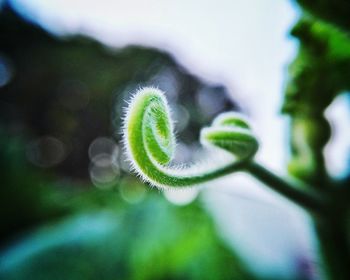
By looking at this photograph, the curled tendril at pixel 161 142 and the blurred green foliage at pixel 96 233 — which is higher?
the curled tendril at pixel 161 142

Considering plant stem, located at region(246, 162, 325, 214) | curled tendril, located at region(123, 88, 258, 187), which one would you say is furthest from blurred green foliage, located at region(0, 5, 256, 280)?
plant stem, located at region(246, 162, 325, 214)

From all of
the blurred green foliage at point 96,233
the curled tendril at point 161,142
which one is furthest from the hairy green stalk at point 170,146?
the blurred green foliage at point 96,233

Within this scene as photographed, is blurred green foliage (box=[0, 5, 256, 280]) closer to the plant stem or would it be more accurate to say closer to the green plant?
the green plant

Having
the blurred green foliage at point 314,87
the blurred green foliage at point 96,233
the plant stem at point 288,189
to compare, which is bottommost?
the blurred green foliage at point 96,233

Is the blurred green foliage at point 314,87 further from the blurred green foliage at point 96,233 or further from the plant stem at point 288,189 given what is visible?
the blurred green foliage at point 96,233

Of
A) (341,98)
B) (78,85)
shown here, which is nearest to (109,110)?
(78,85)

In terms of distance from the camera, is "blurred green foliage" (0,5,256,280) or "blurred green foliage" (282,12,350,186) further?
"blurred green foliage" (0,5,256,280)

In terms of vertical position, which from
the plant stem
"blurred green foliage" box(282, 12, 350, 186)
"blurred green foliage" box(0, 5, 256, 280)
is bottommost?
"blurred green foliage" box(0, 5, 256, 280)

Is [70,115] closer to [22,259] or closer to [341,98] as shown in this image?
[22,259]

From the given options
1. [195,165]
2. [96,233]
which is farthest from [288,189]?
[96,233]
